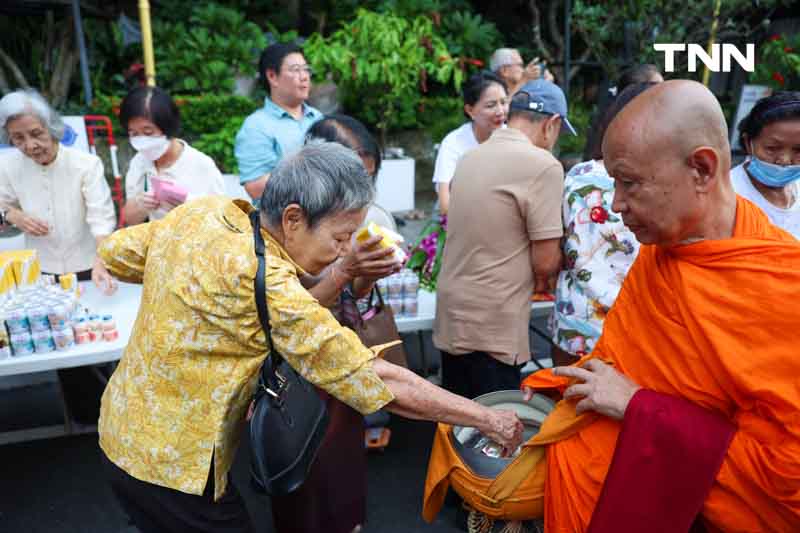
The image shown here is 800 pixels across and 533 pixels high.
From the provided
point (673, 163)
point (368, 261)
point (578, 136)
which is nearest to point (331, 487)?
point (368, 261)

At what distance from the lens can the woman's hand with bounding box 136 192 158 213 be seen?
282 centimetres

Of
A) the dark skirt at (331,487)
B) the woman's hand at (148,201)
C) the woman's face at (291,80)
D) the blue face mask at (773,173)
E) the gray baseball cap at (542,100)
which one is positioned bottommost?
the dark skirt at (331,487)

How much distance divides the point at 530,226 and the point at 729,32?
6.34m

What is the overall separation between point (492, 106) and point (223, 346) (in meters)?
2.78

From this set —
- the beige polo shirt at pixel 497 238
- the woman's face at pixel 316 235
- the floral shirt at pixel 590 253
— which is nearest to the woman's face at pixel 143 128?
the beige polo shirt at pixel 497 238

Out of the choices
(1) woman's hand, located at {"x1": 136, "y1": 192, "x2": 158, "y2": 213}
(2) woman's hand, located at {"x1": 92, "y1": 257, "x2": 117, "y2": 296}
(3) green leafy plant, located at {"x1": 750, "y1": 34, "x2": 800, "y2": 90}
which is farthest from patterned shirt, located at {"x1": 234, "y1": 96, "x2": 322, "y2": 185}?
(3) green leafy plant, located at {"x1": 750, "y1": 34, "x2": 800, "y2": 90}

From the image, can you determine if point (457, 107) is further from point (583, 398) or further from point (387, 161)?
point (583, 398)

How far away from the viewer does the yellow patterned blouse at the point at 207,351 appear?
1312 millimetres

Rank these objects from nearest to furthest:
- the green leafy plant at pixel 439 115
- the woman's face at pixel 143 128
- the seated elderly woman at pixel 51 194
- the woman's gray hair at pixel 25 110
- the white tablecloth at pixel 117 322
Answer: the white tablecloth at pixel 117 322
the woman's gray hair at pixel 25 110
the seated elderly woman at pixel 51 194
the woman's face at pixel 143 128
the green leafy plant at pixel 439 115

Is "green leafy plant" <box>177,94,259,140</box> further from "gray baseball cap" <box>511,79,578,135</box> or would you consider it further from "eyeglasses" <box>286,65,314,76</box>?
"gray baseball cap" <box>511,79,578,135</box>

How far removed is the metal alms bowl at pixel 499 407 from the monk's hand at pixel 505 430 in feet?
0.13

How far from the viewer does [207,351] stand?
4.50ft

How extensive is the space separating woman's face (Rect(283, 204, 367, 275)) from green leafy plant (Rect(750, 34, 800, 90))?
29.2 feet

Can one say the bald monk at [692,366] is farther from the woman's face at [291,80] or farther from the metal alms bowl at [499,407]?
the woman's face at [291,80]
